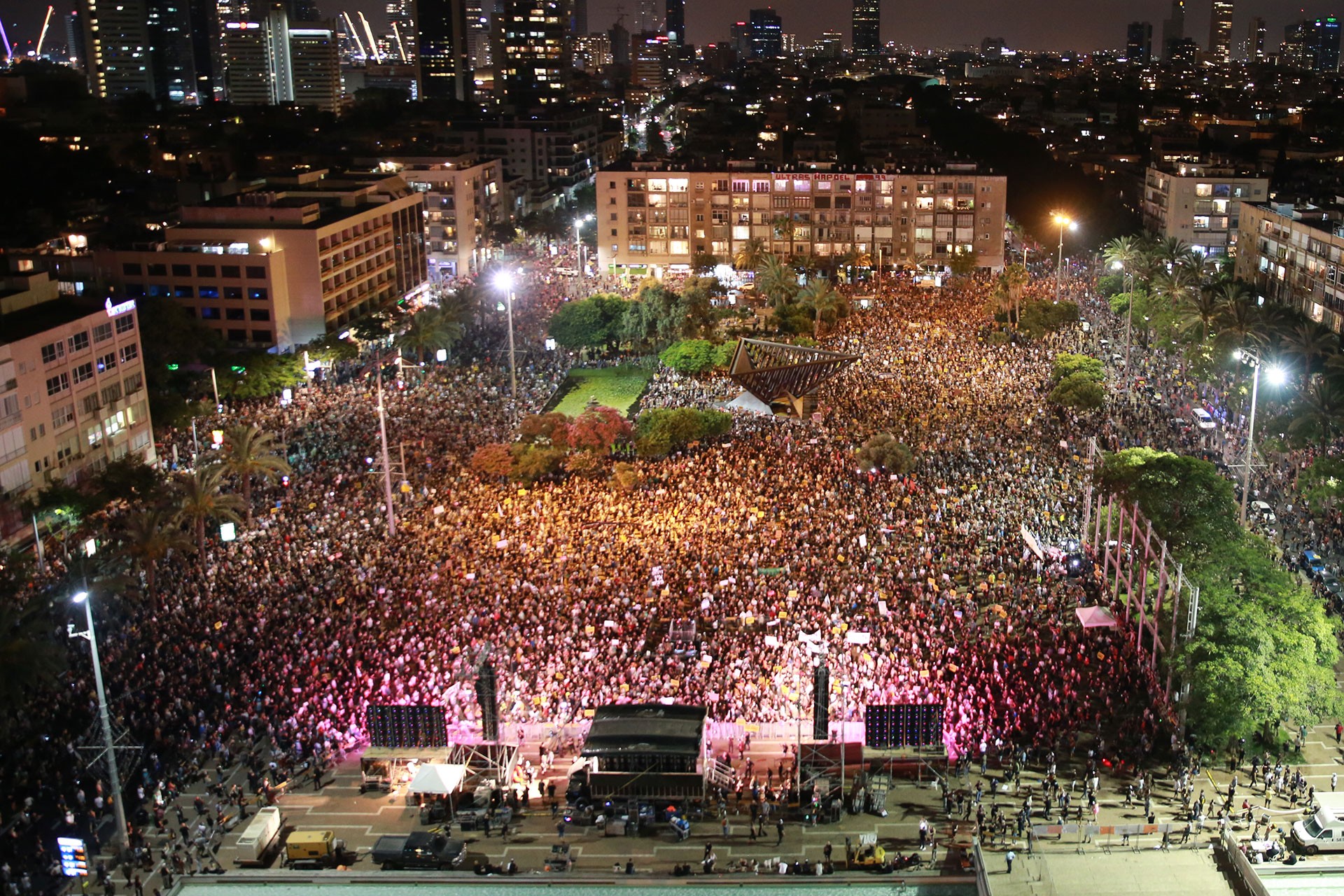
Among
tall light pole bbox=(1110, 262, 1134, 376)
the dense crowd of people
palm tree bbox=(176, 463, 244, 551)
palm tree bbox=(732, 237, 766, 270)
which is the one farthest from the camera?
palm tree bbox=(732, 237, 766, 270)

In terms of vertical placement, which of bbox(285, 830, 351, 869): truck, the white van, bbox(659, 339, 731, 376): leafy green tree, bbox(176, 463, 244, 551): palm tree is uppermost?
bbox(176, 463, 244, 551): palm tree

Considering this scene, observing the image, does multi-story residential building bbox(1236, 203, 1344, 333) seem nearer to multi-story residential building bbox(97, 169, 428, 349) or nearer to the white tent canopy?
multi-story residential building bbox(97, 169, 428, 349)

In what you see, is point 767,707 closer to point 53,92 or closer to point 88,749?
point 88,749

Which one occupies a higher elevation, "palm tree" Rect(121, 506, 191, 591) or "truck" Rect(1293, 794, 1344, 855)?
"palm tree" Rect(121, 506, 191, 591)

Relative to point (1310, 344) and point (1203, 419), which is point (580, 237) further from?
point (1310, 344)

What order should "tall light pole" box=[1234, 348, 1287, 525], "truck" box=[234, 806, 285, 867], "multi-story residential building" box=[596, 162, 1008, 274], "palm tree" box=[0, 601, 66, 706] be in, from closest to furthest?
"truck" box=[234, 806, 285, 867]
"palm tree" box=[0, 601, 66, 706]
"tall light pole" box=[1234, 348, 1287, 525]
"multi-story residential building" box=[596, 162, 1008, 274]

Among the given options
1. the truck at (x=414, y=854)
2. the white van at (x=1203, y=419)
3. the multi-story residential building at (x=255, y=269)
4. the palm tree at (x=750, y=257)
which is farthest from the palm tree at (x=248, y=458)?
the palm tree at (x=750, y=257)

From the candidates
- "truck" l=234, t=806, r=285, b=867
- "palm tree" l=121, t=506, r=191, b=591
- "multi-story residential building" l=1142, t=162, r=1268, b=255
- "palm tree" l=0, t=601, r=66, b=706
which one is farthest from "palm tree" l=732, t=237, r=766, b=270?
"truck" l=234, t=806, r=285, b=867
